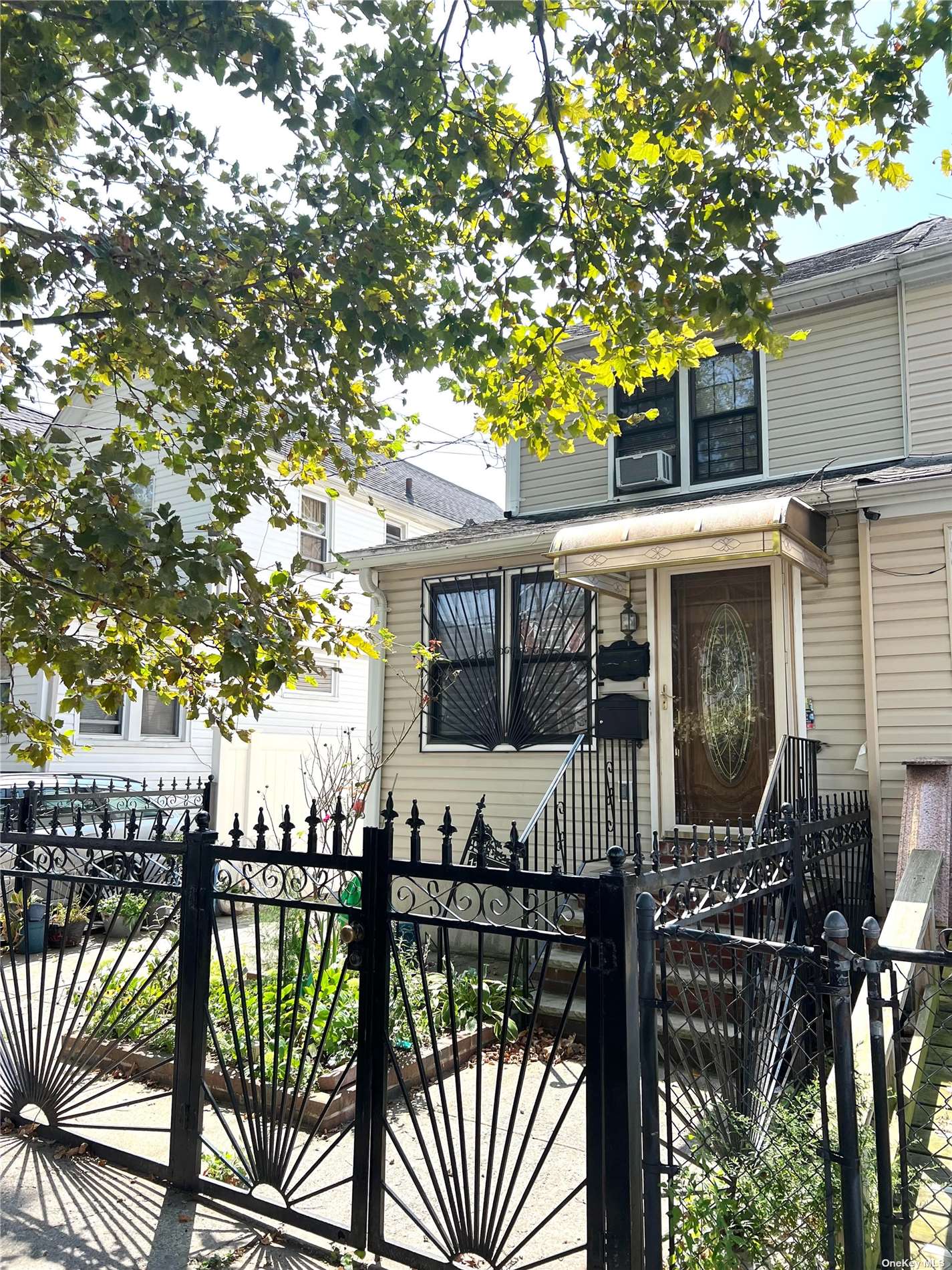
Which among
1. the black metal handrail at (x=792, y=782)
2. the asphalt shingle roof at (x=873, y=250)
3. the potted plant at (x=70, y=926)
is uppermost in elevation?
the asphalt shingle roof at (x=873, y=250)

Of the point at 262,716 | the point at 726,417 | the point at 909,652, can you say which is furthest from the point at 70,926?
the point at 726,417

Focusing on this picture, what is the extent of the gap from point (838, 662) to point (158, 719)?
10.3 meters

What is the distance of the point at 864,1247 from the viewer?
249 centimetres

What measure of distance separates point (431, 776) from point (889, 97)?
7524 mm

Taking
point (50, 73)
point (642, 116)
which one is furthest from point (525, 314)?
point (50, 73)

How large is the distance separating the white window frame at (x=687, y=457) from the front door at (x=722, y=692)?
4.22 ft

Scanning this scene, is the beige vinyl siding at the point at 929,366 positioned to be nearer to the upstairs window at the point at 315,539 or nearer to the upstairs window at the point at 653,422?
the upstairs window at the point at 653,422

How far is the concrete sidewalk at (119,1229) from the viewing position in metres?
3.30

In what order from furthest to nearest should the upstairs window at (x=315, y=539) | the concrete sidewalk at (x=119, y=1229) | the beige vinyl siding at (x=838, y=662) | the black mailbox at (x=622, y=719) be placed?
the upstairs window at (x=315, y=539)
the black mailbox at (x=622, y=719)
the beige vinyl siding at (x=838, y=662)
the concrete sidewalk at (x=119, y=1229)

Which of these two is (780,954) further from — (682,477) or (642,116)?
(682,477)

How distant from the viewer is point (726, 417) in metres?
9.23

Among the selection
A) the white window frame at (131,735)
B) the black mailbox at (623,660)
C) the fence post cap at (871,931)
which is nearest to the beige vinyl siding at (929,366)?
the black mailbox at (623,660)

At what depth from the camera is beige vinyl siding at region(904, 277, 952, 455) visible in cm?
800

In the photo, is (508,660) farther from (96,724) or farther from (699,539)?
(96,724)
